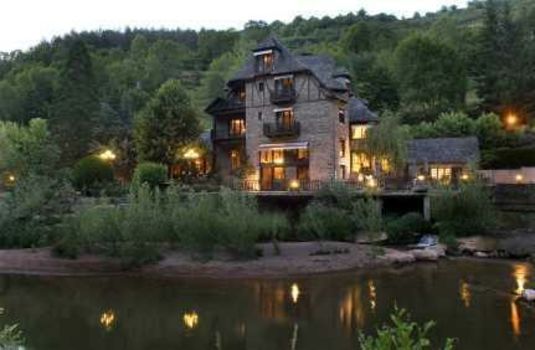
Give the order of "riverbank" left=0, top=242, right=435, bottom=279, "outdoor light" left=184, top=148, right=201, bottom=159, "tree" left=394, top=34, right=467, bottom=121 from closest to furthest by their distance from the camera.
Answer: "riverbank" left=0, top=242, right=435, bottom=279 < "outdoor light" left=184, top=148, right=201, bottom=159 < "tree" left=394, top=34, right=467, bottom=121

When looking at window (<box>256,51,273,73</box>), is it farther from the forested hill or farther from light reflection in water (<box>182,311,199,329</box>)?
light reflection in water (<box>182,311,199,329</box>)

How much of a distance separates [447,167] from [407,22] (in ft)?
454

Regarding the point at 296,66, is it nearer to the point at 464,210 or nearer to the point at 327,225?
the point at 327,225

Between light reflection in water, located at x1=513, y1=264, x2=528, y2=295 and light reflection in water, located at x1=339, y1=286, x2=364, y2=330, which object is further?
light reflection in water, located at x1=513, y1=264, x2=528, y2=295

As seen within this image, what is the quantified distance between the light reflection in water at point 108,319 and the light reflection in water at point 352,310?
29.3 ft

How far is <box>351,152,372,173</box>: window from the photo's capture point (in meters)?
50.4

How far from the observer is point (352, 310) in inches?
878

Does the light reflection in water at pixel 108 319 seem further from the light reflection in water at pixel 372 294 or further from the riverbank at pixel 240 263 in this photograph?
the light reflection in water at pixel 372 294

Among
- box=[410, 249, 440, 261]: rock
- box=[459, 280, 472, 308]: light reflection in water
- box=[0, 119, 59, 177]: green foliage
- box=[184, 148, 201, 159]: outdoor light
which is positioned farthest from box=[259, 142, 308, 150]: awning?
box=[459, 280, 472, 308]: light reflection in water

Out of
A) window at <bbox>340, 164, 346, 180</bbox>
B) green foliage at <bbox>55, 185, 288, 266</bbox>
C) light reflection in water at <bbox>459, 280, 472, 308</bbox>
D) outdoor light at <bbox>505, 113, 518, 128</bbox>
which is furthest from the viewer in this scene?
outdoor light at <bbox>505, 113, 518, 128</bbox>

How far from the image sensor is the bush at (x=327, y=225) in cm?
3572

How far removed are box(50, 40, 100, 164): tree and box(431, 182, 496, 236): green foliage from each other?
41.7 m

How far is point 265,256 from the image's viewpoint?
3191cm

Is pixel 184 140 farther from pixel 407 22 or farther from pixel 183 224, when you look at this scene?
pixel 407 22
